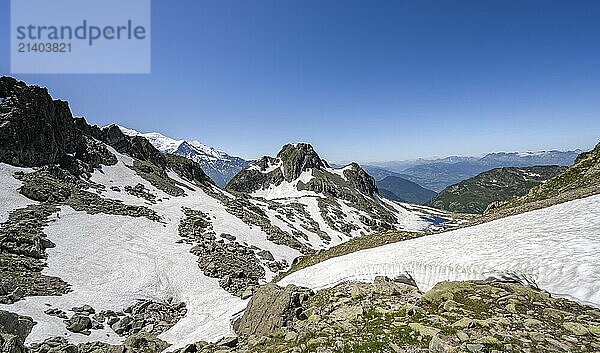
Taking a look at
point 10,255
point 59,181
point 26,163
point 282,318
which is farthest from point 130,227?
point 282,318

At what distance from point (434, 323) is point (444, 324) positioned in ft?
1.05

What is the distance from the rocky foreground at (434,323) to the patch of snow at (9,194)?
150 ft

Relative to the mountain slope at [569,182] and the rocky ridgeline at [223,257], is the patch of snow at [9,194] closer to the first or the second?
the rocky ridgeline at [223,257]

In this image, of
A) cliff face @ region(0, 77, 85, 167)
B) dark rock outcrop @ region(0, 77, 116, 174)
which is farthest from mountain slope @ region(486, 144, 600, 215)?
dark rock outcrop @ region(0, 77, 116, 174)

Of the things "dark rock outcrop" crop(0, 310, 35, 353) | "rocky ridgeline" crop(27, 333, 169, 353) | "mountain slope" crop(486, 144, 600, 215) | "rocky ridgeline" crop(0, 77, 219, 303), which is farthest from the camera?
"rocky ridgeline" crop(0, 77, 219, 303)

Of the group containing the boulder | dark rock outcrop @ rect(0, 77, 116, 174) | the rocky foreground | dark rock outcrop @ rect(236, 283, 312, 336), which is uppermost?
dark rock outcrop @ rect(0, 77, 116, 174)

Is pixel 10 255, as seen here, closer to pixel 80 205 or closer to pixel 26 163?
pixel 80 205

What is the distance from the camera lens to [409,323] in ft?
35.8

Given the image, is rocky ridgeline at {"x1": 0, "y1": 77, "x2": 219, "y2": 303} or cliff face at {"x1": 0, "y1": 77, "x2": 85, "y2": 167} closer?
rocky ridgeline at {"x1": 0, "y1": 77, "x2": 219, "y2": 303}

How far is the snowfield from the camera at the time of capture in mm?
12688

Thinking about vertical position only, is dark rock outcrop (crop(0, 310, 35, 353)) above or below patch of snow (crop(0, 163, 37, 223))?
below

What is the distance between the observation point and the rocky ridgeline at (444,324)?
8711mm

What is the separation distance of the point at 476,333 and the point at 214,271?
4196 centimetres

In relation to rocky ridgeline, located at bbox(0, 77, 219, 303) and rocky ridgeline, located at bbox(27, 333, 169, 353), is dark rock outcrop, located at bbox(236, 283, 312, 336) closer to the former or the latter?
rocky ridgeline, located at bbox(27, 333, 169, 353)
